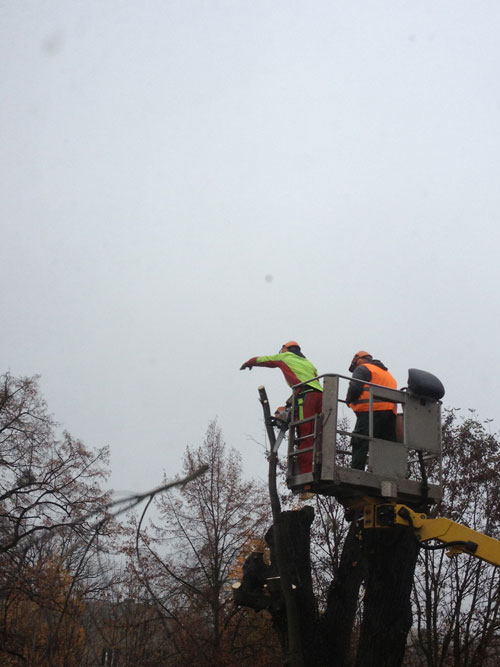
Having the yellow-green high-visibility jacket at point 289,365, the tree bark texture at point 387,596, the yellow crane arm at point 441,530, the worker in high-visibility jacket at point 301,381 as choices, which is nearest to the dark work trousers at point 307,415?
the worker in high-visibility jacket at point 301,381

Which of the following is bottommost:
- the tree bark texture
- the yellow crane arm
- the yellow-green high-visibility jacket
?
the tree bark texture

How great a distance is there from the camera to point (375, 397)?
822 cm

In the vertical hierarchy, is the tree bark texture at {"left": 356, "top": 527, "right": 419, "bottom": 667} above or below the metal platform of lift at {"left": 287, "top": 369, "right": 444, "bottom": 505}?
below

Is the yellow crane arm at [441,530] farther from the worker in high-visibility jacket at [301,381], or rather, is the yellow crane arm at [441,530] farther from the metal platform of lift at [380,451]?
the worker in high-visibility jacket at [301,381]

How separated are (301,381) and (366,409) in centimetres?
143

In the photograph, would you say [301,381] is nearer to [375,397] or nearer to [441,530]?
[375,397]

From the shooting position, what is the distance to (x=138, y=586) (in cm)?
2167

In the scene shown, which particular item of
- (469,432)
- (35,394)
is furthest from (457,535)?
(35,394)

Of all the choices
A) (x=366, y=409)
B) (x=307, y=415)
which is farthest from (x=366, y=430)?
(x=307, y=415)

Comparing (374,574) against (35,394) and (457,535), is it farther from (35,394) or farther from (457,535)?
(35,394)

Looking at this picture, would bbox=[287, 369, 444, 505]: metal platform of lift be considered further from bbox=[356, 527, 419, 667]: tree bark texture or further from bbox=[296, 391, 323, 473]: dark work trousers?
bbox=[356, 527, 419, 667]: tree bark texture

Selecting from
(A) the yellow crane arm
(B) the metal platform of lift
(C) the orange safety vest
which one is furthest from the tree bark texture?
(C) the orange safety vest

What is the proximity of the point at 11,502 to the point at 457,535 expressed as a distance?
16894 millimetres

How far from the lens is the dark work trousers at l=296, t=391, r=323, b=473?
8.29m
